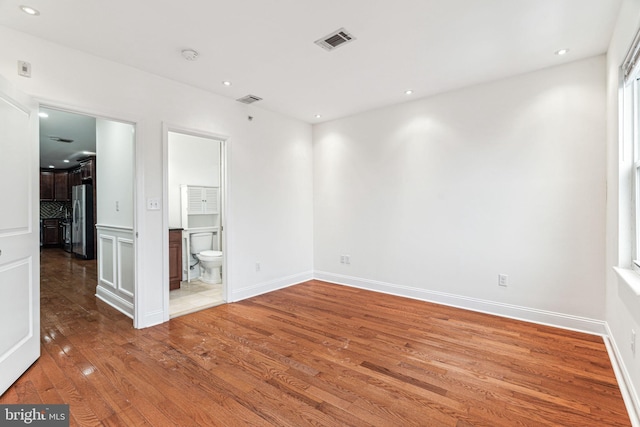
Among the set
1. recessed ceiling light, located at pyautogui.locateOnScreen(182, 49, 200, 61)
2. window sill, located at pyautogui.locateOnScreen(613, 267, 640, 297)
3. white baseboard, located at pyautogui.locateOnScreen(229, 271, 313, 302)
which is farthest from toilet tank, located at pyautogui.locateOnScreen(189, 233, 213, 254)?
A: window sill, located at pyautogui.locateOnScreen(613, 267, 640, 297)

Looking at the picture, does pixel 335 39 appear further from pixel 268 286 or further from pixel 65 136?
pixel 65 136

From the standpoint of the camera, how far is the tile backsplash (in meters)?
9.67

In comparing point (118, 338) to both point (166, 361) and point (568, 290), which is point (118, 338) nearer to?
point (166, 361)

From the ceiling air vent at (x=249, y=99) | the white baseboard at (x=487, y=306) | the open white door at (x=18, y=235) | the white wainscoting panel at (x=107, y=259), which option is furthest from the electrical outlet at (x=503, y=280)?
the white wainscoting panel at (x=107, y=259)

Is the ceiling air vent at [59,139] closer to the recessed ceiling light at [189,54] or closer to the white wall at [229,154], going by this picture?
the white wall at [229,154]

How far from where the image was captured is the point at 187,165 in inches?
197

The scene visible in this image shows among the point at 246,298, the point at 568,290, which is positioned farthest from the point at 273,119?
the point at 568,290

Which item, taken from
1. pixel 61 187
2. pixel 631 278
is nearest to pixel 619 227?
pixel 631 278

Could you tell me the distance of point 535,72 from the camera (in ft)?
10.3

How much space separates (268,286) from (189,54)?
3015mm

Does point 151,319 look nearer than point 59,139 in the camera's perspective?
Yes

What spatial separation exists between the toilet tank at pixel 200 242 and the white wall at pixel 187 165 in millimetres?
293

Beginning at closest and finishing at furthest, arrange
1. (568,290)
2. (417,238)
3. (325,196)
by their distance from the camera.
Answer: (568,290), (417,238), (325,196)

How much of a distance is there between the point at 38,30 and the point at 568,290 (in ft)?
16.9
